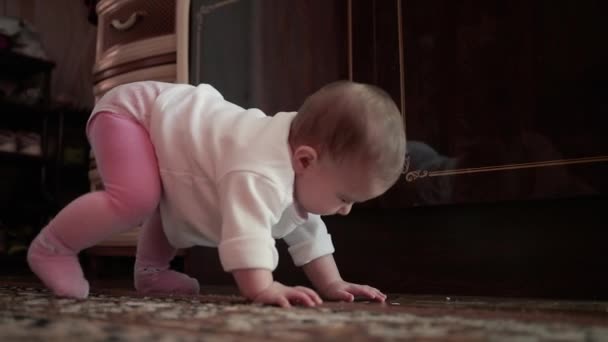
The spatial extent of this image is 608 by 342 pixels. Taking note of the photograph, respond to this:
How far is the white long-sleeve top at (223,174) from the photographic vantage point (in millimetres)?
737

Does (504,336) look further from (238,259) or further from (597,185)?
(597,185)

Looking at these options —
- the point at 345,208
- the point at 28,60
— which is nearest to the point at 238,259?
the point at 345,208

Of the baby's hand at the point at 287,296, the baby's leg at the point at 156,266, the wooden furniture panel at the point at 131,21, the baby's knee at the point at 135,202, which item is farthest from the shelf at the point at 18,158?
the baby's hand at the point at 287,296

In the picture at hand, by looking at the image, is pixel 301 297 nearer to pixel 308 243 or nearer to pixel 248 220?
pixel 248 220

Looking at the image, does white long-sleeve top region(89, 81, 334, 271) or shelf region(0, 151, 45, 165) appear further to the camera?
Answer: shelf region(0, 151, 45, 165)

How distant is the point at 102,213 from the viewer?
836 mm

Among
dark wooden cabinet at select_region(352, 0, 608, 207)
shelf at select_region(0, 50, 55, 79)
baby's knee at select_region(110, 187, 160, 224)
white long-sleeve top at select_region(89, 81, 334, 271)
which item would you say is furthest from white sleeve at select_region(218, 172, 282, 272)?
shelf at select_region(0, 50, 55, 79)

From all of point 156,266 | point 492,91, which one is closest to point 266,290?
point 156,266

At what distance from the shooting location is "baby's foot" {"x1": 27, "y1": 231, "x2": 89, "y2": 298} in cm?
83

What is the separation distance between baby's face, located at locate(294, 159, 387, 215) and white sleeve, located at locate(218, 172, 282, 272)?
2.7 inches

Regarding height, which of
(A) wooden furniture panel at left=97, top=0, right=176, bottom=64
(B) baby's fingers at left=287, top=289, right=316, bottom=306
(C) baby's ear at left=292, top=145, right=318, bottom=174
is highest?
(A) wooden furniture panel at left=97, top=0, right=176, bottom=64

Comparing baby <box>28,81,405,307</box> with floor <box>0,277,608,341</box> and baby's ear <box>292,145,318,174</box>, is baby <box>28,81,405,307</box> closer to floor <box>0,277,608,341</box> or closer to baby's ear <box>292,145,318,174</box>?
baby's ear <box>292,145,318,174</box>

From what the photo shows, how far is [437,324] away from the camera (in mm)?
516

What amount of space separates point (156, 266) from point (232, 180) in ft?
1.08
